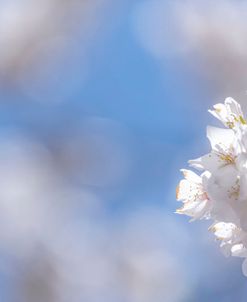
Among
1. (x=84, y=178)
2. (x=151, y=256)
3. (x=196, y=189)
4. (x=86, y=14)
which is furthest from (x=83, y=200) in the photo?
(x=196, y=189)

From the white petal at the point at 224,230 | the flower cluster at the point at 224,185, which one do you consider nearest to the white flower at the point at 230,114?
the flower cluster at the point at 224,185

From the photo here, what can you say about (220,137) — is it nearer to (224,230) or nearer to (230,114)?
(230,114)

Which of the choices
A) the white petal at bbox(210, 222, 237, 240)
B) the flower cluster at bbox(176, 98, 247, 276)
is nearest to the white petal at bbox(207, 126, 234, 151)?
the flower cluster at bbox(176, 98, 247, 276)

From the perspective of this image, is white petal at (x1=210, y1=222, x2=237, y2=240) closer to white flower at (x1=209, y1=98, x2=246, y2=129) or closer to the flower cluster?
the flower cluster

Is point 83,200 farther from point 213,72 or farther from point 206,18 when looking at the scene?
point 206,18

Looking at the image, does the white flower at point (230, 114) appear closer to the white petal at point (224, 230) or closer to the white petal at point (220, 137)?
the white petal at point (220, 137)

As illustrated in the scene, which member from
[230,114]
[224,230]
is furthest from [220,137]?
[224,230]

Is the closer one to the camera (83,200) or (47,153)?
(47,153)

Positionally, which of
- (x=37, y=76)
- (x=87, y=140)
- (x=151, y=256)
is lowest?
(x=151, y=256)
